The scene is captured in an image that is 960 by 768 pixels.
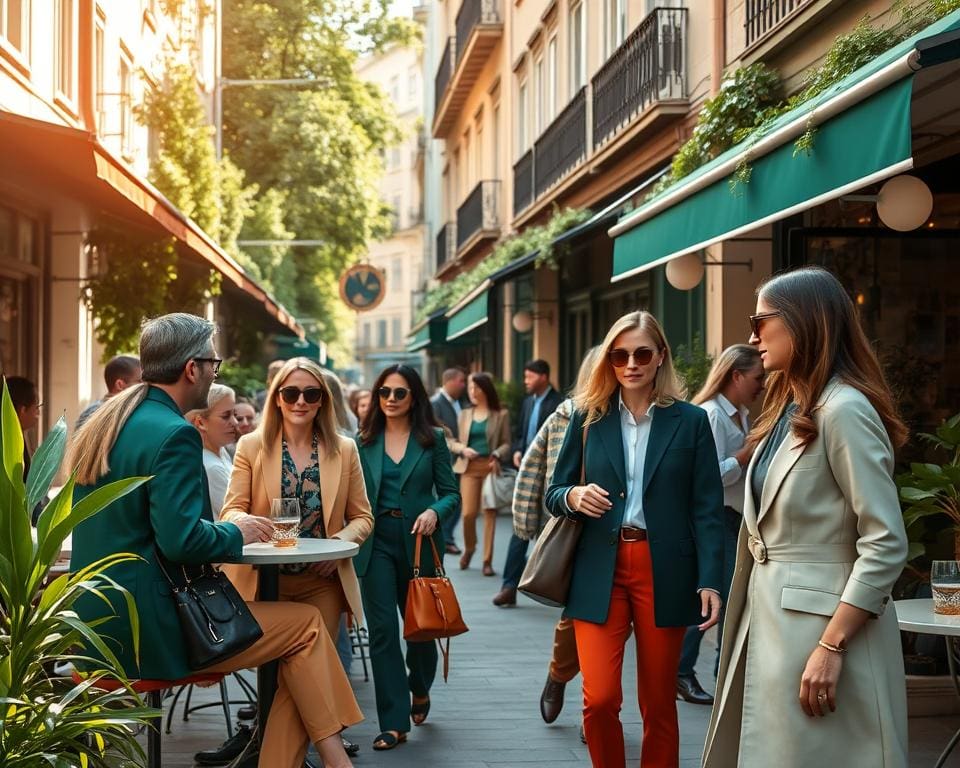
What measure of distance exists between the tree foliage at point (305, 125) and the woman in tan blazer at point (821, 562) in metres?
30.4

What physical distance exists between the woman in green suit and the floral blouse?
0.65m

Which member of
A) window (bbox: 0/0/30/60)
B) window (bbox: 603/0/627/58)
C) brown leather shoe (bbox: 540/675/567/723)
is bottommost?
brown leather shoe (bbox: 540/675/567/723)

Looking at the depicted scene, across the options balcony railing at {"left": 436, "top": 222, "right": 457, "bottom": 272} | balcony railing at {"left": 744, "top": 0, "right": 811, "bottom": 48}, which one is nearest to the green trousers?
balcony railing at {"left": 744, "top": 0, "right": 811, "bottom": 48}

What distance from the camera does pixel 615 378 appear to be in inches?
221

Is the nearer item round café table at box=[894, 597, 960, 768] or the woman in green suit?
round café table at box=[894, 597, 960, 768]

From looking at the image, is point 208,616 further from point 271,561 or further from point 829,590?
point 829,590

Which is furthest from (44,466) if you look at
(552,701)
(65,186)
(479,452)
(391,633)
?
(479,452)

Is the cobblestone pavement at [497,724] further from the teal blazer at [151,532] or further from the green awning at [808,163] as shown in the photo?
the green awning at [808,163]

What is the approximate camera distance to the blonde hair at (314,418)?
6363 millimetres

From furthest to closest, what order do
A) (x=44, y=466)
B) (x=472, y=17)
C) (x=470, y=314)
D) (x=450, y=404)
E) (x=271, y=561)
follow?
(x=472, y=17) → (x=470, y=314) → (x=450, y=404) → (x=271, y=561) → (x=44, y=466)

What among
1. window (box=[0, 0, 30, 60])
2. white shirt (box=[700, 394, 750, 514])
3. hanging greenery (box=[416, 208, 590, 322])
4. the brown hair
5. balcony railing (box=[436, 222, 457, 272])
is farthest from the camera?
balcony railing (box=[436, 222, 457, 272])

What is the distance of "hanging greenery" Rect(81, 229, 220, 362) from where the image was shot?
1374 centimetres

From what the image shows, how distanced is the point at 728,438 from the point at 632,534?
2579mm

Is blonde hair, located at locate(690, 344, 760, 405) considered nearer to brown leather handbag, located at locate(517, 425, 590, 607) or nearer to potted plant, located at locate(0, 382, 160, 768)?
brown leather handbag, located at locate(517, 425, 590, 607)
